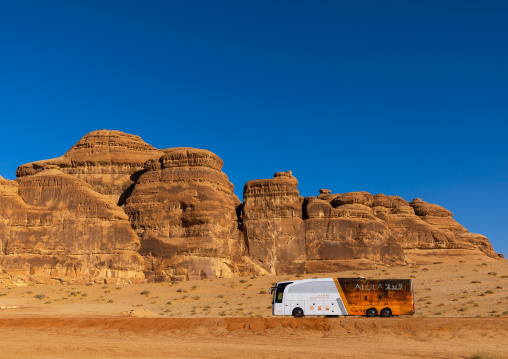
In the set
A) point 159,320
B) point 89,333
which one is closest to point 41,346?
point 89,333

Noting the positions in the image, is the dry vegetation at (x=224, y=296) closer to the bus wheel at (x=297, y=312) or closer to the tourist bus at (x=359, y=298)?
the tourist bus at (x=359, y=298)

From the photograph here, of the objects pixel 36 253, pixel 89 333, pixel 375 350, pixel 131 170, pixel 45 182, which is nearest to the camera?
pixel 375 350

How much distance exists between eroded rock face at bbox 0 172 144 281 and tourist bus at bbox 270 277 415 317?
33877 mm

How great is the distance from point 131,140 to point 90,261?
27.0 meters

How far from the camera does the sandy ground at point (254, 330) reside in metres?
17.2

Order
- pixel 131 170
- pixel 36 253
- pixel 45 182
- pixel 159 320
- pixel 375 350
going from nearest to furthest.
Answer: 1. pixel 375 350
2. pixel 159 320
3. pixel 36 253
4. pixel 45 182
5. pixel 131 170

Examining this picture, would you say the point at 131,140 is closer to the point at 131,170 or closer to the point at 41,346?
the point at 131,170

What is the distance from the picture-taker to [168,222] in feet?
196

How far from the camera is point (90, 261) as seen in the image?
55.8 m

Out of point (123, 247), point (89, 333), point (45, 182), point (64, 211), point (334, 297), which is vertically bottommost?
point (89, 333)

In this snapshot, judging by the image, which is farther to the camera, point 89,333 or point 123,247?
point 123,247

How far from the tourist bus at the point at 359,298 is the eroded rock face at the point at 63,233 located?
33877 mm

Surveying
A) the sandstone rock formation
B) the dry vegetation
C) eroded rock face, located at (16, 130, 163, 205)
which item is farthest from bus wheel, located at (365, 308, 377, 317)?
eroded rock face, located at (16, 130, 163, 205)

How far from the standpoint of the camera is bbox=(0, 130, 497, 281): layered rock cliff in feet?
184
